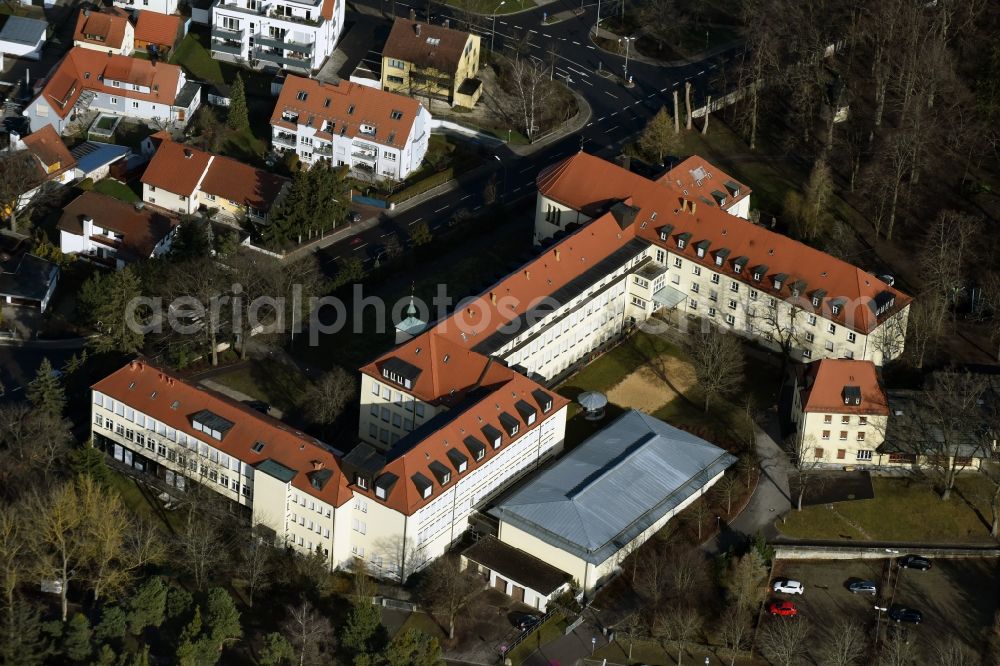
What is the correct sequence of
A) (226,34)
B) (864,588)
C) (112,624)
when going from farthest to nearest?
(226,34)
(864,588)
(112,624)

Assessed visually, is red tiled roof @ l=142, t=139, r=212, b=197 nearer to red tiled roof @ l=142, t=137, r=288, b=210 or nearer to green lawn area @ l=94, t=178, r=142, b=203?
red tiled roof @ l=142, t=137, r=288, b=210

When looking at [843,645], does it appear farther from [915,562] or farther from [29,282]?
[29,282]

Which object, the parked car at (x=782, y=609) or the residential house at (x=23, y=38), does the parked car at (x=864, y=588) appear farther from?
the residential house at (x=23, y=38)

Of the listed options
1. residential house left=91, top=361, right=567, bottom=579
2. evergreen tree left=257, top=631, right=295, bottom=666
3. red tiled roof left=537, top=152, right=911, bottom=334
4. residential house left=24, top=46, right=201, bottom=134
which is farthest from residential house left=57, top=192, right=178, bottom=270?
evergreen tree left=257, top=631, right=295, bottom=666

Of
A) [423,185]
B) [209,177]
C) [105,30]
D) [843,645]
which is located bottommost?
[843,645]

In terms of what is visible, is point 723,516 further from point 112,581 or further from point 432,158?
point 432,158

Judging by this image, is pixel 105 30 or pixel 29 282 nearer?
pixel 29 282

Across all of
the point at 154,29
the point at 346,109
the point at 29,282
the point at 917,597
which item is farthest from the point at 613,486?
the point at 154,29
